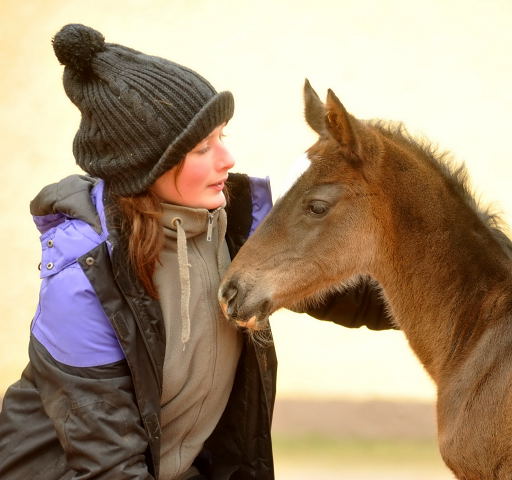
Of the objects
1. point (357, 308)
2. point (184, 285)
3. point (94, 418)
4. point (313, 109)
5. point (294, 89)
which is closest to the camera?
point (94, 418)

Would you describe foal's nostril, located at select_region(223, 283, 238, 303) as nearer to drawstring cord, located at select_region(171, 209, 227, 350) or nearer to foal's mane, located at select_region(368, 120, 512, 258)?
drawstring cord, located at select_region(171, 209, 227, 350)

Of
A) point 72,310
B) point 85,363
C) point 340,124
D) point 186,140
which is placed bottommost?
point 85,363

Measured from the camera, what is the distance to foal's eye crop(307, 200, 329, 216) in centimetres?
226

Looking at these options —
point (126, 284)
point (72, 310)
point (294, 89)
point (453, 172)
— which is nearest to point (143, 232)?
point (126, 284)

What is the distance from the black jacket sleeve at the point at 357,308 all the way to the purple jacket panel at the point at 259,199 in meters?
0.33

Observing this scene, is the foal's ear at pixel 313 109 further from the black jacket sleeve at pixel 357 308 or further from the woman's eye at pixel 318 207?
the black jacket sleeve at pixel 357 308

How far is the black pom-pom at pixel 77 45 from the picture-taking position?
2.04m

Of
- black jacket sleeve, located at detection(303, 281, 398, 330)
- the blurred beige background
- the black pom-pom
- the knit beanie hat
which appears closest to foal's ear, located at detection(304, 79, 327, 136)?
the knit beanie hat

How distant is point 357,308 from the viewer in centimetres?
257

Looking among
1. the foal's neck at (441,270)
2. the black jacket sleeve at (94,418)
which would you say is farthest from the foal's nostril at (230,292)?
the foal's neck at (441,270)

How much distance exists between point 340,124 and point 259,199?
0.41 meters

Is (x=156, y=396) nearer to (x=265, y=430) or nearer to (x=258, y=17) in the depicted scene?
(x=265, y=430)

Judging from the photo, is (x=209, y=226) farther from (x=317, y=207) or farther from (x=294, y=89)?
(x=294, y=89)

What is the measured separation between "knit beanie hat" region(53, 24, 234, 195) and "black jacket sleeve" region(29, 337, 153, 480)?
494 millimetres
